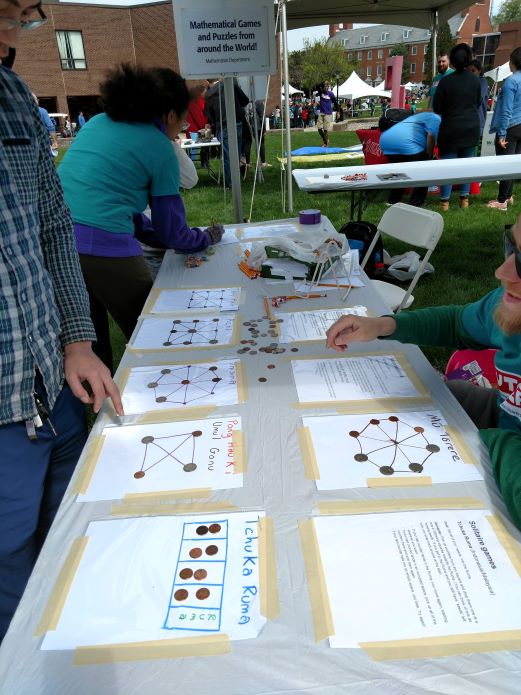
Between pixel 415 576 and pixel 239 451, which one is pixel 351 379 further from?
pixel 415 576

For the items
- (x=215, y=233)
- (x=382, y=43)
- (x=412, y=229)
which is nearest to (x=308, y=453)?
(x=412, y=229)

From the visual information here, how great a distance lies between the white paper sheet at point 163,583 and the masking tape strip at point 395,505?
0.44ft

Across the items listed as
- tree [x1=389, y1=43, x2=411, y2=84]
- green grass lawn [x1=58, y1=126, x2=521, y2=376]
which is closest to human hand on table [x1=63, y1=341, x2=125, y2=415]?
green grass lawn [x1=58, y1=126, x2=521, y2=376]

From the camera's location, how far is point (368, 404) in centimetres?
121

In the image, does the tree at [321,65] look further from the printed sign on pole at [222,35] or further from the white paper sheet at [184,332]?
the white paper sheet at [184,332]

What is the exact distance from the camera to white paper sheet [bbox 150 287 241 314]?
1.86 meters

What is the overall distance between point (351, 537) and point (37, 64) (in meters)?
27.1

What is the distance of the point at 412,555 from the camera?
80 cm

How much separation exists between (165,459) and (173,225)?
141cm

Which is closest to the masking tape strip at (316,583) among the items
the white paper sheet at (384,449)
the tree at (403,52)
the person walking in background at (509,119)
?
the white paper sheet at (384,449)

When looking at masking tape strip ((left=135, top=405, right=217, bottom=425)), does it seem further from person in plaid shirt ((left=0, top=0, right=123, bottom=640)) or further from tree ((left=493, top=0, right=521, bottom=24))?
tree ((left=493, top=0, right=521, bottom=24))

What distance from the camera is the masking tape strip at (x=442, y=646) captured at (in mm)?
662

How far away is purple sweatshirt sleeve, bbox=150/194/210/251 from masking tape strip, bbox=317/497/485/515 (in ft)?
5.24

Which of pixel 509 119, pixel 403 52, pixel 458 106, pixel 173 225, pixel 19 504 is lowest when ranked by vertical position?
pixel 19 504
